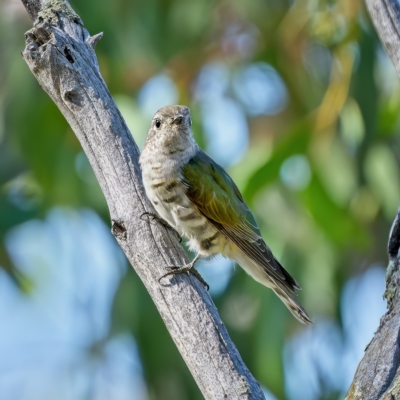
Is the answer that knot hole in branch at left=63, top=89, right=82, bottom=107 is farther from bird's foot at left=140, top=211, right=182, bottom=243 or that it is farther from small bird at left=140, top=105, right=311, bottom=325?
small bird at left=140, top=105, right=311, bottom=325

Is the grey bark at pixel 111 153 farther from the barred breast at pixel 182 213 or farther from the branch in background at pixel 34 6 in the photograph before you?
the barred breast at pixel 182 213

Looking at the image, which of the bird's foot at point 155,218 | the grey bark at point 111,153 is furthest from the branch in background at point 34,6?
the bird's foot at point 155,218

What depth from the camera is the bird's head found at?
4230 mm

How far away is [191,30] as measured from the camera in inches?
244

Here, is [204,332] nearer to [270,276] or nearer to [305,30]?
[270,276]

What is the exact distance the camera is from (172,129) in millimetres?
4238

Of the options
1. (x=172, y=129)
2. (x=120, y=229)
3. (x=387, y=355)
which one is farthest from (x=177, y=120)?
(x=387, y=355)

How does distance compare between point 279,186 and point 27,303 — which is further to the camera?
point 27,303

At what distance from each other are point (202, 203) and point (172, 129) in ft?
1.38

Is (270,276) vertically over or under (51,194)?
under

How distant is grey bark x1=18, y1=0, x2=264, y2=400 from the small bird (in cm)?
69

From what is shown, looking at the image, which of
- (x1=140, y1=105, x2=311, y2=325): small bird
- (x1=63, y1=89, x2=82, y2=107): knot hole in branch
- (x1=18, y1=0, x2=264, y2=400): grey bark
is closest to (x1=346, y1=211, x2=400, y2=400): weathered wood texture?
(x1=18, y1=0, x2=264, y2=400): grey bark

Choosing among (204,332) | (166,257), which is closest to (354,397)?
(204,332)

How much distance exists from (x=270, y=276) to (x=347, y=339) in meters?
1.93
